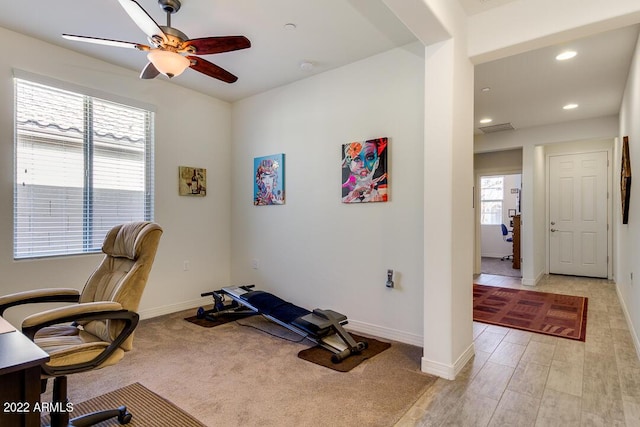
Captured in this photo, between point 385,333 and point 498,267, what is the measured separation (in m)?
5.31

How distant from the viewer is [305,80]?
382cm

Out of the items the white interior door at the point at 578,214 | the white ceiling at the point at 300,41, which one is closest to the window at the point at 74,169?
the white ceiling at the point at 300,41

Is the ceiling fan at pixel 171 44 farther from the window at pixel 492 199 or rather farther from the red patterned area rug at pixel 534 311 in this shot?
the window at pixel 492 199

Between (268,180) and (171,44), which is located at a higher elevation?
(171,44)

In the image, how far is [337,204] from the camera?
139 inches

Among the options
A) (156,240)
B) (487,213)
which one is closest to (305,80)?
(156,240)

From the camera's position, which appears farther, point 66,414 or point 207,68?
point 207,68

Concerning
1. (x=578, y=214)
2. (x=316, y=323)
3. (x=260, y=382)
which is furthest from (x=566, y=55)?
(x=578, y=214)

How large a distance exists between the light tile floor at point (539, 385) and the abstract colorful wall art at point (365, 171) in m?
1.61

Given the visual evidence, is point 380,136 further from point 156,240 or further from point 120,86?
point 120,86

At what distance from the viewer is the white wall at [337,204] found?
305 cm

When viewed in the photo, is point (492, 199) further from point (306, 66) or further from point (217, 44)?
point (217, 44)

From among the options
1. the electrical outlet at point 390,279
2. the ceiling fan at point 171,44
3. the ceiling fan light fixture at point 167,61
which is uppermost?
the ceiling fan at point 171,44

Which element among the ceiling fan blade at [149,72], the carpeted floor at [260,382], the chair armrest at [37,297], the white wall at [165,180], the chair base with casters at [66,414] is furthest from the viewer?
the white wall at [165,180]
